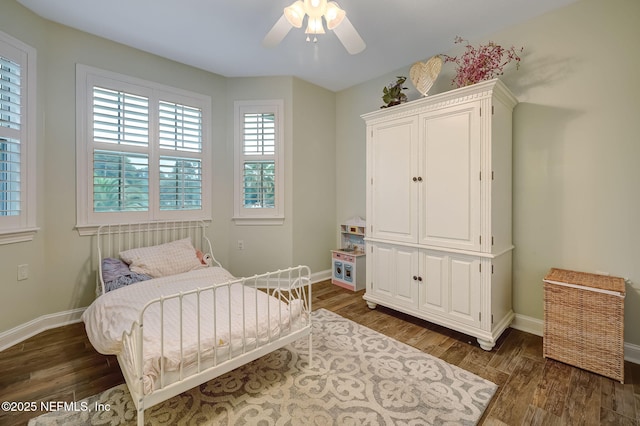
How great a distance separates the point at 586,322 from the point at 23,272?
4.47 metres

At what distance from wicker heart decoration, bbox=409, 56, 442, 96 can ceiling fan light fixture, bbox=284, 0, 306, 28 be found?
1.46m

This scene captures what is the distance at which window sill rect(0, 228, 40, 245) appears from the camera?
7.35ft

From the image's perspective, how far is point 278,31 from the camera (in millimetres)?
1960

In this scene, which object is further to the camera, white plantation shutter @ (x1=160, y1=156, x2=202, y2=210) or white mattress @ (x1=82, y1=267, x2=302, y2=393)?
white plantation shutter @ (x1=160, y1=156, x2=202, y2=210)

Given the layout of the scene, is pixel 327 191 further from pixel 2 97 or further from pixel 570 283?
pixel 2 97

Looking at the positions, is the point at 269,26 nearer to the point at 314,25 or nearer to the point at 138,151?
the point at 314,25

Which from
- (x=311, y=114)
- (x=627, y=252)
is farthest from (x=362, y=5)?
(x=627, y=252)

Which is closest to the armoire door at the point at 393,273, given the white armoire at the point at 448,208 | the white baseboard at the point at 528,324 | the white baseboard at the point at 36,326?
the white armoire at the point at 448,208

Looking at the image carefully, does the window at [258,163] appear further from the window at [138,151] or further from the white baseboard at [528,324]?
the white baseboard at [528,324]

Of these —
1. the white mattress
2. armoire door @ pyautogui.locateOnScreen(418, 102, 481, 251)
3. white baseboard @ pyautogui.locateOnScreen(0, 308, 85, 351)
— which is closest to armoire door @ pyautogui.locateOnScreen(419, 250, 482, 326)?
armoire door @ pyautogui.locateOnScreen(418, 102, 481, 251)

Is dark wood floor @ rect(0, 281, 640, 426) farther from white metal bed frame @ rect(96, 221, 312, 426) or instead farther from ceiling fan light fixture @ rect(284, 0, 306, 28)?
ceiling fan light fixture @ rect(284, 0, 306, 28)

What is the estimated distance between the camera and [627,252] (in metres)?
2.11

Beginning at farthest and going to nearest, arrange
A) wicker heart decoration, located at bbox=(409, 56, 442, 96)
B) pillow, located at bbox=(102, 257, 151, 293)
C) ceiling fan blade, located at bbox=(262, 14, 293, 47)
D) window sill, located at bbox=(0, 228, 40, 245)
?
wicker heart decoration, located at bbox=(409, 56, 442, 96) → pillow, located at bbox=(102, 257, 151, 293) → window sill, located at bbox=(0, 228, 40, 245) → ceiling fan blade, located at bbox=(262, 14, 293, 47)

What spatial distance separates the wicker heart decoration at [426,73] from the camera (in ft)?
8.73
